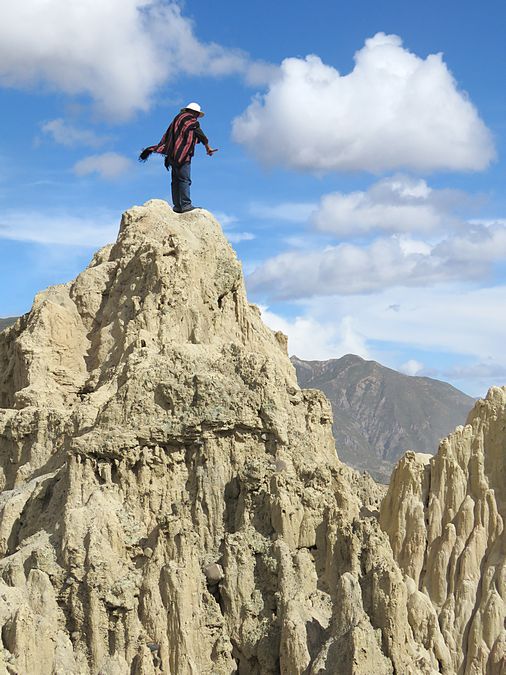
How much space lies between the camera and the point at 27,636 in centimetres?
1834

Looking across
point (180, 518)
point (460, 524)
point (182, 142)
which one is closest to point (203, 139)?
point (182, 142)

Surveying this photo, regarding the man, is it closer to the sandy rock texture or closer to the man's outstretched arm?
the man's outstretched arm

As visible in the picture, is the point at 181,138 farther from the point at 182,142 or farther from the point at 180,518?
the point at 180,518

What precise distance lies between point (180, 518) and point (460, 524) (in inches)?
846

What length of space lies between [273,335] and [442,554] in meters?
14.9

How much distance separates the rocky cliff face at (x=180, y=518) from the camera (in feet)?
62.5

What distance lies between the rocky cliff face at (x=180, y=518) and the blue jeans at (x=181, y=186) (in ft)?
8.08

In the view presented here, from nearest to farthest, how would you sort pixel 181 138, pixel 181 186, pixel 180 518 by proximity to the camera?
pixel 180 518
pixel 181 138
pixel 181 186

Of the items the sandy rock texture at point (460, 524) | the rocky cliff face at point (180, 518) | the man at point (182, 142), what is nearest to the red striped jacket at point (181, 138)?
the man at point (182, 142)

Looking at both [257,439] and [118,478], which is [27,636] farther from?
[257,439]

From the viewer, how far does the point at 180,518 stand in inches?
804

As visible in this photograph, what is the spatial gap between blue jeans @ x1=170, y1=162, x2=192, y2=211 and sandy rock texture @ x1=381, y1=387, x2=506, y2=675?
16639 millimetres

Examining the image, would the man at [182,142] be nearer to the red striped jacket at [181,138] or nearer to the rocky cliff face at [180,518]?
the red striped jacket at [181,138]

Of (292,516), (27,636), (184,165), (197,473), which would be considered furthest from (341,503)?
(184,165)
